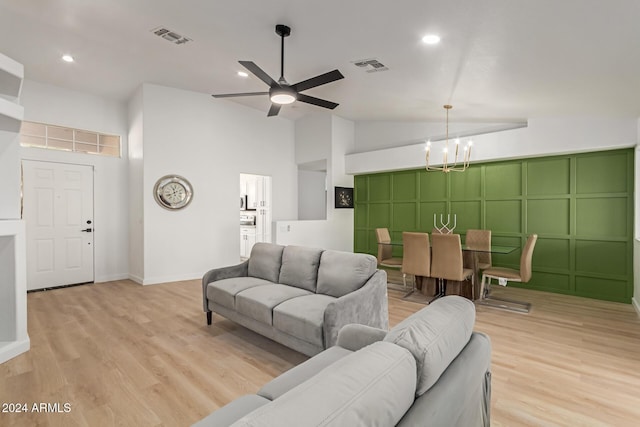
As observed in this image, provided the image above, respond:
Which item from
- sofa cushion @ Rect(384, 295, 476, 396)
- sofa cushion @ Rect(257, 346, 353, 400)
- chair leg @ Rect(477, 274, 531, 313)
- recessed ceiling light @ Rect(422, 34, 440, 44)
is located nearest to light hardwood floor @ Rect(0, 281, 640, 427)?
chair leg @ Rect(477, 274, 531, 313)

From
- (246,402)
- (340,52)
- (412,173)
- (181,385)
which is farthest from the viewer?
(412,173)

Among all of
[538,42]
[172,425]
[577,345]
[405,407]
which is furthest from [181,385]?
[538,42]

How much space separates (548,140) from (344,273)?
12.8 feet

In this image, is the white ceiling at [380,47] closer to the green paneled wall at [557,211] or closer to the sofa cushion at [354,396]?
the green paneled wall at [557,211]

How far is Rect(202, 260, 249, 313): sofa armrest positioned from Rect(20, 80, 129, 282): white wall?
10.7 feet

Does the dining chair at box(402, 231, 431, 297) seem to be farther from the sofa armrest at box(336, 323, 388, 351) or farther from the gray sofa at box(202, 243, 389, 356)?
the sofa armrest at box(336, 323, 388, 351)

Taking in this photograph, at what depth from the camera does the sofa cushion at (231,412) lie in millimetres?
1131

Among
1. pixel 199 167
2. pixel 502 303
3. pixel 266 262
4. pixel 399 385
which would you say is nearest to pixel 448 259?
pixel 502 303

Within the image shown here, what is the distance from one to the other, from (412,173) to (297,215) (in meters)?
2.79

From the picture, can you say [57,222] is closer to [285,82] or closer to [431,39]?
[285,82]

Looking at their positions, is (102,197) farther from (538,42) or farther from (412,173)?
(538,42)

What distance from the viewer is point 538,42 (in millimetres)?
2637

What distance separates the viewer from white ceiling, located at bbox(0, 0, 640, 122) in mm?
2457

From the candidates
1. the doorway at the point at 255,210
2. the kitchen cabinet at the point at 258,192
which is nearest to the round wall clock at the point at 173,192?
the doorway at the point at 255,210
